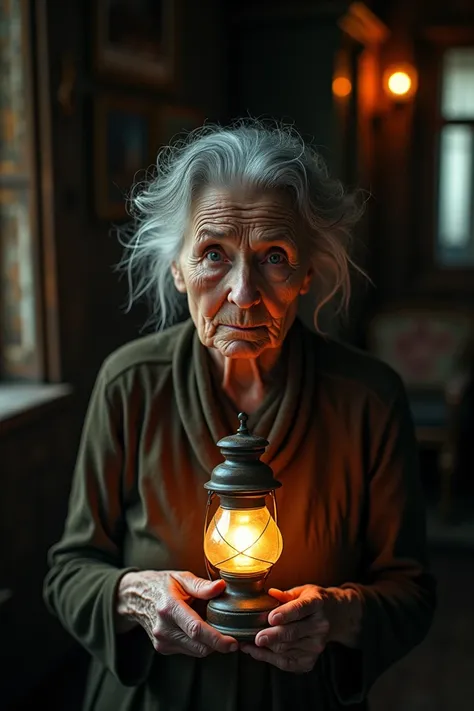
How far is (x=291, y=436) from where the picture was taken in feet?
4.86

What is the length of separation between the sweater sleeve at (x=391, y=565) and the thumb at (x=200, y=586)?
0.24m

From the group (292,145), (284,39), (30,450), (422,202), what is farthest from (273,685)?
(422,202)

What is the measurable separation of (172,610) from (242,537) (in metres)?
0.16

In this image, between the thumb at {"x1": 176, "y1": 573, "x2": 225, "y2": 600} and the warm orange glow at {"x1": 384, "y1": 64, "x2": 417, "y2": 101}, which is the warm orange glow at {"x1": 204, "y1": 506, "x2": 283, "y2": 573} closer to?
the thumb at {"x1": 176, "y1": 573, "x2": 225, "y2": 600}

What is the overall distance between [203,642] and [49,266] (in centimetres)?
219

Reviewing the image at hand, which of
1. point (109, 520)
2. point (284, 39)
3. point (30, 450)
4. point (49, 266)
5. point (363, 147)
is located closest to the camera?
point (109, 520)

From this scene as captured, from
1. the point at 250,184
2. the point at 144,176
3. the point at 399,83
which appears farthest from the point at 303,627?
the point at 399,83

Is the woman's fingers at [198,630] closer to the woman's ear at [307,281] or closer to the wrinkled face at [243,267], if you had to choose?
the wrinkled face at [243,267]

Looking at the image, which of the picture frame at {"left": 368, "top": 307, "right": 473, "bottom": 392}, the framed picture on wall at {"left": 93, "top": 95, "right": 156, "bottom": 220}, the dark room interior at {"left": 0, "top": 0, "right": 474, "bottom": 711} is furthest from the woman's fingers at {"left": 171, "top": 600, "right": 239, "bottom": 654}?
the picture frame at {"left": 368, "top": 307, "right": 473, "bottom": 392}

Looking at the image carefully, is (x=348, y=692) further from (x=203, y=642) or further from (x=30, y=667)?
(x=30, y=667)

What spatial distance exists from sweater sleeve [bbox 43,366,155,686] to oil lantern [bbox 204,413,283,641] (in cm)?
23

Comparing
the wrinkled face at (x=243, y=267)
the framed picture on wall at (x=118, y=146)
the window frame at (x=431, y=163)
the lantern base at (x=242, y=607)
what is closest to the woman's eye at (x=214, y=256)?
the wrinkled face at (x=243, y=267)

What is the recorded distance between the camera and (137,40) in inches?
158

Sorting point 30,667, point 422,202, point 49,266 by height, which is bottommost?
point 30,667
